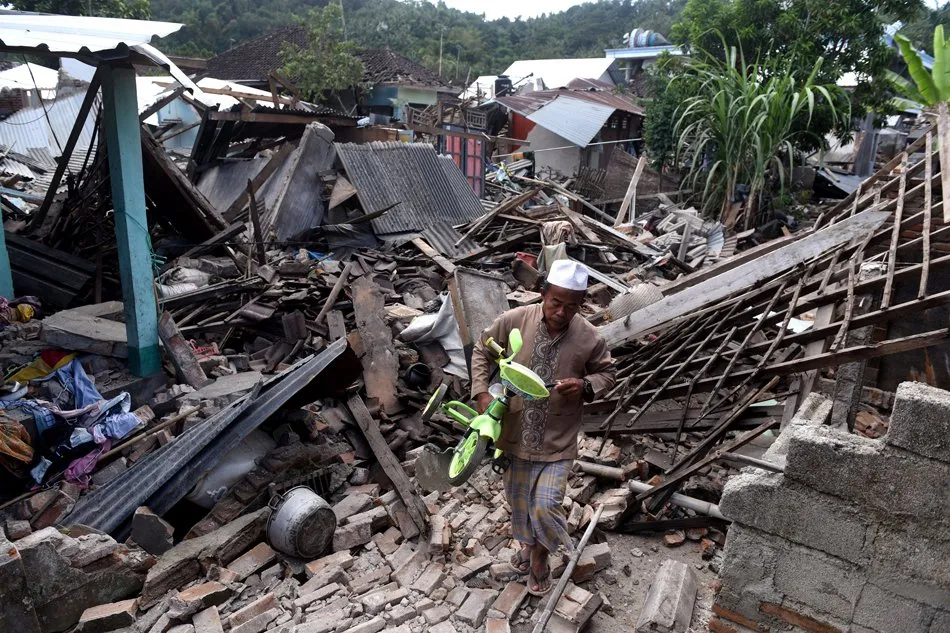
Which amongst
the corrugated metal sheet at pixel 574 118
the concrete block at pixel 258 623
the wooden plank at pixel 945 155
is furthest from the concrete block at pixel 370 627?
the corrugated metal sheet at pixel 574 118

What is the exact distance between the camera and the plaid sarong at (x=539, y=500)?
3586mm

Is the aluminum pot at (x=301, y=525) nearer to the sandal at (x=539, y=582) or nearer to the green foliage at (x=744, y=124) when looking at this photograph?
the sandal at (x=539, y=582)

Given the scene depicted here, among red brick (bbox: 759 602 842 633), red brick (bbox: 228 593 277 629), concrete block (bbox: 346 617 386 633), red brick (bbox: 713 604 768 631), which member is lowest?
red brick (bbox: 228 593 277 629)

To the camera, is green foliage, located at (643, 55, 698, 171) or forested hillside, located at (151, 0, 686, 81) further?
forested hillside, located at (151, 0, 686, 81)

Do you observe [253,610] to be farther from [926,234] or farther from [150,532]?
[926,234]

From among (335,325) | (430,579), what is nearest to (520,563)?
(430,579)

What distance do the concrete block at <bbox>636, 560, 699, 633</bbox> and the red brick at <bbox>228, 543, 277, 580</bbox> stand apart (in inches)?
93.3

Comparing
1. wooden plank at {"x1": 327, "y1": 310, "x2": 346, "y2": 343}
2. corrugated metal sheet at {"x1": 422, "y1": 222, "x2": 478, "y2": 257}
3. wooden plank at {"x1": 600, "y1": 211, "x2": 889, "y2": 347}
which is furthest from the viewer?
corrugated metal sheet at {"x1": 422, "y1": 222, "x2": 478, "y2": 257}

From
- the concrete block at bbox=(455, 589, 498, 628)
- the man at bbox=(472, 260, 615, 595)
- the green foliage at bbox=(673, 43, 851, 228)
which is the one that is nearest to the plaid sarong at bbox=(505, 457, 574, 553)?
the man at bbox=(472, 260, 615, 595)

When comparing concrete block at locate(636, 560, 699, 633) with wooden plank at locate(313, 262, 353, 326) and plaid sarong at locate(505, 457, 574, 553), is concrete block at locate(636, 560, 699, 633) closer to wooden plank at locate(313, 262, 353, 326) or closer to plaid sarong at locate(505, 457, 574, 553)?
plaid sarong at locate(505, 457, 574, 553)

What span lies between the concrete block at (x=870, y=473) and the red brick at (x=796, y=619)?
2.12 feet

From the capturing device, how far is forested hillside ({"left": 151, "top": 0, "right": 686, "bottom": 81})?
45375mm

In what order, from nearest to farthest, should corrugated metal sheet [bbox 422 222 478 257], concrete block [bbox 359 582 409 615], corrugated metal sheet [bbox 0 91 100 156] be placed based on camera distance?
1. concrete block [bbox 359 582 409 615]
2. corrugated metal sheet [bbox 422 222 478 257]
3. corrugated metal sheet [bbox 0 91 100 156]

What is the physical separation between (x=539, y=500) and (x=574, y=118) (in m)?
20.1
